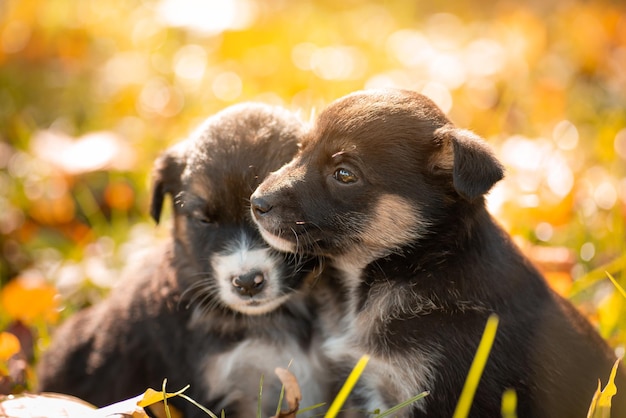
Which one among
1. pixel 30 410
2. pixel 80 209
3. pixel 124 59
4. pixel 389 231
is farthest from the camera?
pixel 124 59

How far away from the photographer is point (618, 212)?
15.8 feet

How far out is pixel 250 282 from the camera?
3445 mm

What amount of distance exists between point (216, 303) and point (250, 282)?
42 centimetres

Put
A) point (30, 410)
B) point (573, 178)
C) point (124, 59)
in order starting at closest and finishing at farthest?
point (30, 410), point (573, 178), point (124, 59)

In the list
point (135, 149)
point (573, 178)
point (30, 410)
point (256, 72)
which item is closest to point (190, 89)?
point (256, 72)

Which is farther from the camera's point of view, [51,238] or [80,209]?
[80,209]

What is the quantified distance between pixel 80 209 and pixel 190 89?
1721 millimetres

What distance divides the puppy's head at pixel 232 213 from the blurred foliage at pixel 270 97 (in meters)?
1.07

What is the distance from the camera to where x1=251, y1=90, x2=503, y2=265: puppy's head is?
330cm

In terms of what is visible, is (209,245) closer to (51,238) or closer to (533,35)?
(51,238)

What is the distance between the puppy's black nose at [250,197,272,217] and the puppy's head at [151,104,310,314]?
0.29 m

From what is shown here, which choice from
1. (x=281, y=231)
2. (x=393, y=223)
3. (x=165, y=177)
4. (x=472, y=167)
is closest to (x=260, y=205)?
(x=281, y=231)

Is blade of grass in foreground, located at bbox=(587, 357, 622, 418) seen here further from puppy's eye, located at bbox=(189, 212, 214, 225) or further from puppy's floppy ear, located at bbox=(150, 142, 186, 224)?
puppy's floppy ear, located at bbox=(150, 142, 186, 224)

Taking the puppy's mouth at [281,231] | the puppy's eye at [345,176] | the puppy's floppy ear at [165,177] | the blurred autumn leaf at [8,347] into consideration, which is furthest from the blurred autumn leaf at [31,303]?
the puppy's eye at [345,176]
